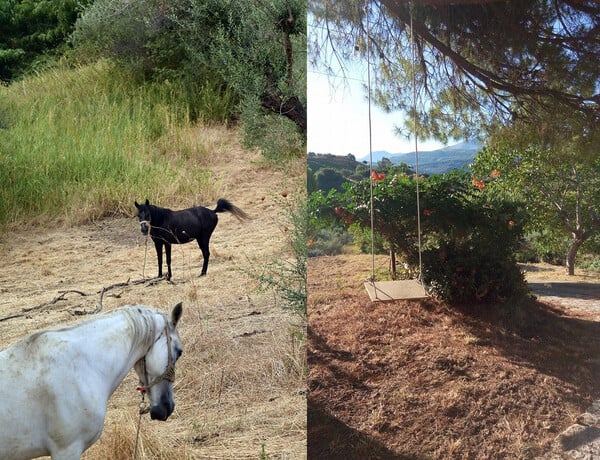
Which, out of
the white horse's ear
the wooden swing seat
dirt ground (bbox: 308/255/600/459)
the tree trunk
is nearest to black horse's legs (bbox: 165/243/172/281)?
the white horse's ear

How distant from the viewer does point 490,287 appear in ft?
8.29

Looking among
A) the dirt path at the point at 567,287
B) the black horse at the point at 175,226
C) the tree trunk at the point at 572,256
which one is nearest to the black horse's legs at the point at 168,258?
the black horse at the point at 175,226

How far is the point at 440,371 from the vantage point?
2553 mm

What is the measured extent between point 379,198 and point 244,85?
106 inches

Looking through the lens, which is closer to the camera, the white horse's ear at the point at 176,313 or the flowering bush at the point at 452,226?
the flowering bush at the point at 452,226

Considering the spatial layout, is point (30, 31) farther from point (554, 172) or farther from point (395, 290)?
point (554, 172)

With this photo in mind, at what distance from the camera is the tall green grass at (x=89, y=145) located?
396cm

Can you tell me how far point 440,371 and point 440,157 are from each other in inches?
31.6

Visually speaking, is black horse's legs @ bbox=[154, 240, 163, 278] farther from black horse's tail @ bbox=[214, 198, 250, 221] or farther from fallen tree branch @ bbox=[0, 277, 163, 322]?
black horse's tail @ bbox=[214, 198, 250, 221]

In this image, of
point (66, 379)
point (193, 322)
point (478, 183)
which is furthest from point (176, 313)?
point (478, 183)

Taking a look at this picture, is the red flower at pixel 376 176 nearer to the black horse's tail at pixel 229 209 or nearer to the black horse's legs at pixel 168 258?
the black horse's legs at pixel 168 258

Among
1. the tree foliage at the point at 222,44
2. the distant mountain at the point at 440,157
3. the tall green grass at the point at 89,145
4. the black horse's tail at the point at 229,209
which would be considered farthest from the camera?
the tree foliage at the point at 222,44

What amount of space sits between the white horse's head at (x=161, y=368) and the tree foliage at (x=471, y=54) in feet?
4.23

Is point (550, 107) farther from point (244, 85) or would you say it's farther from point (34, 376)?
point (244, 85)
